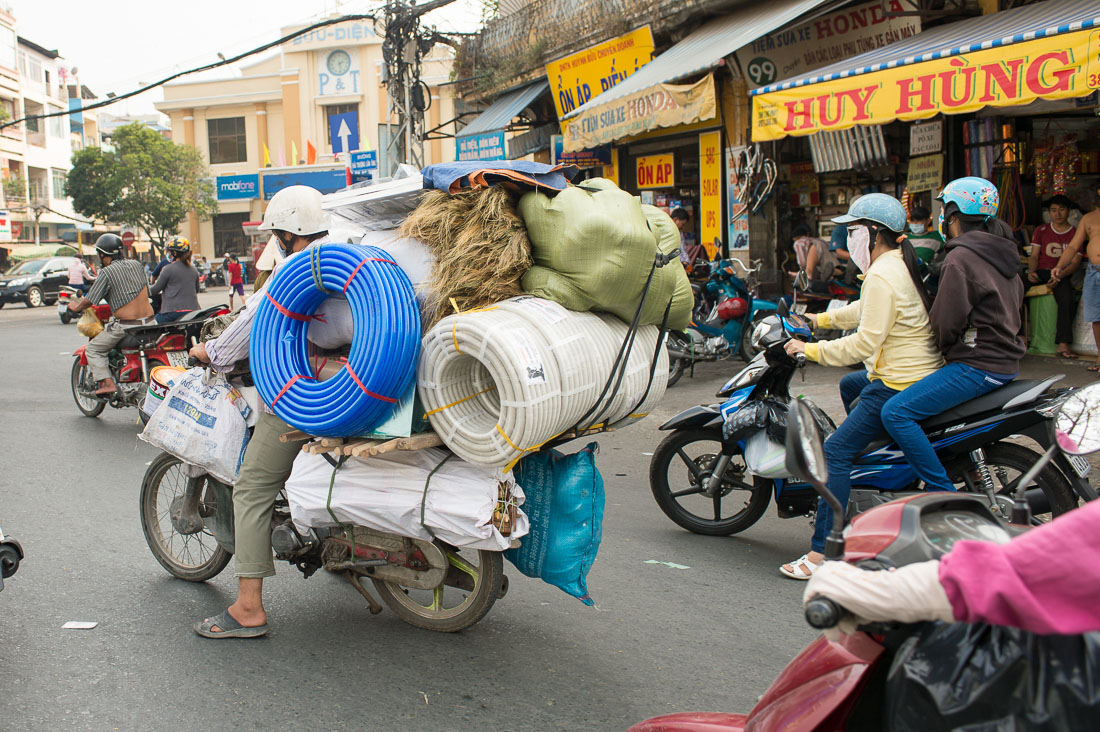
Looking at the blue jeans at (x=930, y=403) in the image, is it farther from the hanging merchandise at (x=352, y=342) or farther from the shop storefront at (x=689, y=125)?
the shop storefront at (x=689, y=125)

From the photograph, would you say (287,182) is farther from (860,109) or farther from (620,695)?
(620,695)

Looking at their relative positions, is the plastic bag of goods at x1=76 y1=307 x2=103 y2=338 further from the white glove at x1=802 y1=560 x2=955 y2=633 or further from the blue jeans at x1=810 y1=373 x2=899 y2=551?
the white glove at x1=802 y1=560 x2=955 y2=633

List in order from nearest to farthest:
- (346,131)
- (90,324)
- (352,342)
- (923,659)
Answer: (923,659) → (352,342) → (90,324) → (346,131)

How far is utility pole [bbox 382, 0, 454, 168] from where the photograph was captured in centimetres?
1568

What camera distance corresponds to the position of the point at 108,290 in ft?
29.7

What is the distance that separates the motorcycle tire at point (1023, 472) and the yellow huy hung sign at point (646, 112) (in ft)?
23.4

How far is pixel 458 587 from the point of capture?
3.82 metres

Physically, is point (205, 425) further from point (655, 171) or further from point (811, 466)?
point (655, 171)

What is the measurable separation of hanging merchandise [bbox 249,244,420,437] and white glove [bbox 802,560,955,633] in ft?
6.39

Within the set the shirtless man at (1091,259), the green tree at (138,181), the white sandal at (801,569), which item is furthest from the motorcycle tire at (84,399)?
the green tree at (138,181)

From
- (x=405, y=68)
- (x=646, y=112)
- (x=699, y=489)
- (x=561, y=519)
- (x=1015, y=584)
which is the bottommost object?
(x=699, y=489)

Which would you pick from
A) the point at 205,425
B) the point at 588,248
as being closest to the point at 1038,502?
the point at 588,248

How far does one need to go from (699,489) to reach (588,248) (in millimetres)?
2128

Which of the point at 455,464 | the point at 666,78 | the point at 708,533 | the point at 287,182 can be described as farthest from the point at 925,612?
the point at 287,182
